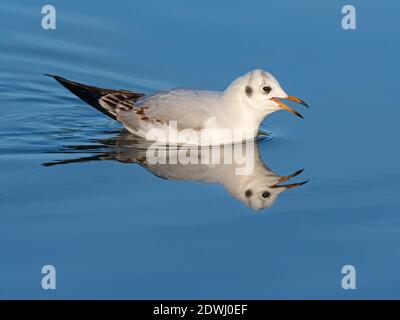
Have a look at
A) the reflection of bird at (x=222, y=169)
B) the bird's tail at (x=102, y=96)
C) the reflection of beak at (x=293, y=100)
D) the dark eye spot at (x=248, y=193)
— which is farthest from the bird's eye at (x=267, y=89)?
the dark eye spot at (x=248, y=193)

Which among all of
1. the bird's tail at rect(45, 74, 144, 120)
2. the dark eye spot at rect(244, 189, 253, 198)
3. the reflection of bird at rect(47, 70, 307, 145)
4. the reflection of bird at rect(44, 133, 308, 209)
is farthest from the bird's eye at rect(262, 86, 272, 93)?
the dark eye spot at rect(244, 189, 253, 198)

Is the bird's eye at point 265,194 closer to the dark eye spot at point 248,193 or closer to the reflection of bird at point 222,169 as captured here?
the reflection of bird at point 222,169

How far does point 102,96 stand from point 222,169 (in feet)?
6.35

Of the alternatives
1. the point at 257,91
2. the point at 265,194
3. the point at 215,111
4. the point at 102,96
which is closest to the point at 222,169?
the point at 265,194

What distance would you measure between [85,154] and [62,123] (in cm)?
115

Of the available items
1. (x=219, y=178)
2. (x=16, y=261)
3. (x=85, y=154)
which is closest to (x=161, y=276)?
(x=16, y=261)

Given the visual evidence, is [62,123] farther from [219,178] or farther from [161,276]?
[161,276]

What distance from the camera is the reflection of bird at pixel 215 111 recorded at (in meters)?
10.6

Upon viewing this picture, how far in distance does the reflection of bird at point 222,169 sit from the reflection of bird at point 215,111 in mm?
146

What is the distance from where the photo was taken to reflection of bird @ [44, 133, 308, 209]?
9555 millimetres

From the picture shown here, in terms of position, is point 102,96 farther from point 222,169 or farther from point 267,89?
point 222,169

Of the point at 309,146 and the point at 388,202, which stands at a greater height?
the point at 309,146

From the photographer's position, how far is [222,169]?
33.1 feet

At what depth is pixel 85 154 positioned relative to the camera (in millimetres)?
10359
